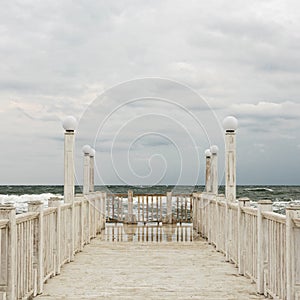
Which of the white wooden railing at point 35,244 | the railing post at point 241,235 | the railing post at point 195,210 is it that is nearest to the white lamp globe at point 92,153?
the railing post at point 195,210

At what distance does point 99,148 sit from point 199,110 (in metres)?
3.00

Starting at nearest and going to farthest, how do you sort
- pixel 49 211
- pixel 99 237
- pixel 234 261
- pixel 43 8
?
pixel 49 211 < pixel 234 261 < pixel 99 237 < pixel 43 8

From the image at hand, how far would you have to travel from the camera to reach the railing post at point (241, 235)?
313 inches

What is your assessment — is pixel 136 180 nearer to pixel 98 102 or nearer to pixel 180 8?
pixel 98 102

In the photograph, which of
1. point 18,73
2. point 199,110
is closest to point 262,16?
point 199,110

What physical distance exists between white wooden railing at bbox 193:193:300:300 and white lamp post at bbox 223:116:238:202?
0.34m

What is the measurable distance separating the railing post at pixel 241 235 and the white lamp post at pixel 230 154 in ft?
4.60

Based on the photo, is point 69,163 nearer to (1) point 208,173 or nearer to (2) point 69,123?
(2) point 69,123

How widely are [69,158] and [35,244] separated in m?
3.07

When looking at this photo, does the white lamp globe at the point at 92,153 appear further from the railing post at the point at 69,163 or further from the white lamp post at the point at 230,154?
the white lamp post at the point at 230,154

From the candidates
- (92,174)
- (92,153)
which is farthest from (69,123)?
(92,174)

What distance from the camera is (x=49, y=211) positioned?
7461 mm

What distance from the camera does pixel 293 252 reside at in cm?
519

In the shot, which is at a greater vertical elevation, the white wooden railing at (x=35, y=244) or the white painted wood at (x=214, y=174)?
the white painted wood at (x=214, y=174)
